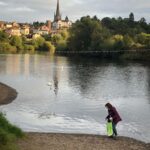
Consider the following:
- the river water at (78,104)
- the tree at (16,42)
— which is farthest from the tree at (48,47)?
the river water at (78,104)

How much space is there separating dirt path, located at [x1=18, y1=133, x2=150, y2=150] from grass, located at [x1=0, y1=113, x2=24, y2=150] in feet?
1.38

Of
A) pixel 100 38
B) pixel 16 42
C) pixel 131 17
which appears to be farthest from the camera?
pixel 131 17

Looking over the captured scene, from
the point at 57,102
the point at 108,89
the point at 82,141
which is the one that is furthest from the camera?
the point at 108,89

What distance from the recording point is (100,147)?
21156mm

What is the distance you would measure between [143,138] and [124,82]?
33.0 metres

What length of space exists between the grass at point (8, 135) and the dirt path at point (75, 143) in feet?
1.38

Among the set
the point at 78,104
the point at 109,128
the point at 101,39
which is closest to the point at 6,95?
the point at 78,104

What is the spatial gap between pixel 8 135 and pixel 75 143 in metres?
4.02

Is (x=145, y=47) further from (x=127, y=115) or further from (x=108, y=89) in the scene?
(x=127, y=115)

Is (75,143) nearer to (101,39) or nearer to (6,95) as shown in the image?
(6,95)

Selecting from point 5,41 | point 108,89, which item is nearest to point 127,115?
point 108,89

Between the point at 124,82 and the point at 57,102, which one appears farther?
the point at 124,82

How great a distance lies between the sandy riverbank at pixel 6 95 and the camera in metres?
39.3

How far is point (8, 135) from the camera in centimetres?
1944
